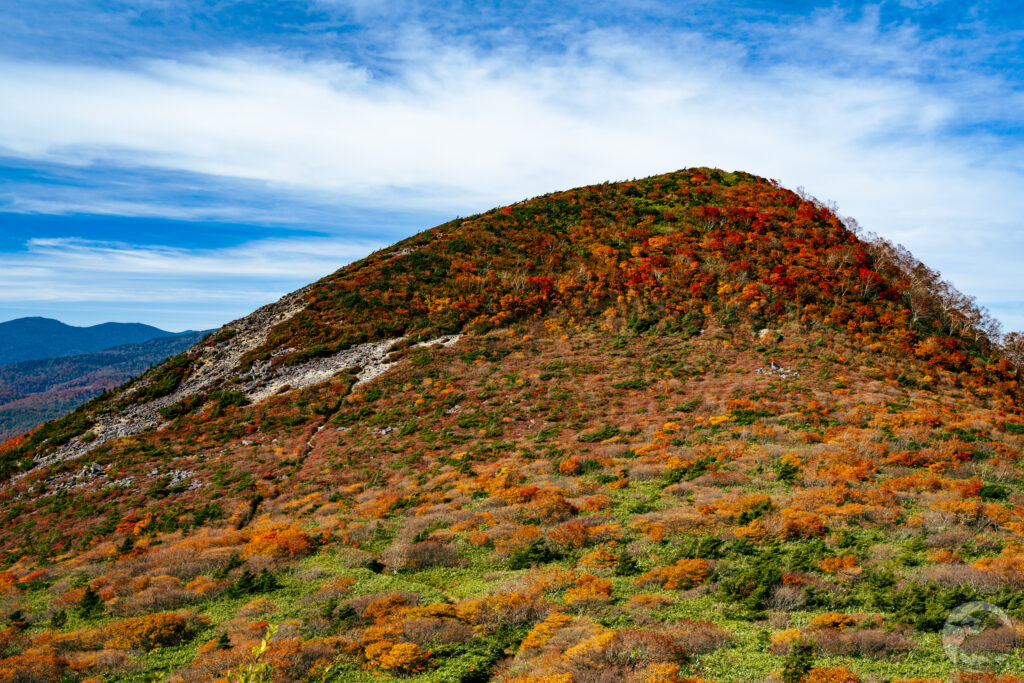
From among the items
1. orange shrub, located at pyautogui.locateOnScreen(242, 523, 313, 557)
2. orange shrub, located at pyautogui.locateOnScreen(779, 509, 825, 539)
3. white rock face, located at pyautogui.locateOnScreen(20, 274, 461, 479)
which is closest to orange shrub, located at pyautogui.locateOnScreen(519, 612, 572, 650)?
orange shrub, located at pyautogui.locateOnScreen(779, 509, 825, 539)

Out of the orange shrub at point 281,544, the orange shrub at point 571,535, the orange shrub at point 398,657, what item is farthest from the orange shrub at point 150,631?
the orange shrub at point 571,535

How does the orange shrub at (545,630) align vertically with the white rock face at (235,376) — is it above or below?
below

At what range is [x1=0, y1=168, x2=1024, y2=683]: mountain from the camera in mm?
10539

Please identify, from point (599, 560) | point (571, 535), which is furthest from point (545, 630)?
point (571, 535)

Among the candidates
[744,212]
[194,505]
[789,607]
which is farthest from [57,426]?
[744,212]

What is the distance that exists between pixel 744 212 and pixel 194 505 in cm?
5349

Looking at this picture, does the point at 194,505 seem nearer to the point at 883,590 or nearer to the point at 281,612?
the point at 281,612

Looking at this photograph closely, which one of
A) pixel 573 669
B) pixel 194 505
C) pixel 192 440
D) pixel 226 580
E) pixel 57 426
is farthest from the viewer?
pixel 57 426

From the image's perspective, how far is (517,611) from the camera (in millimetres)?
11625
